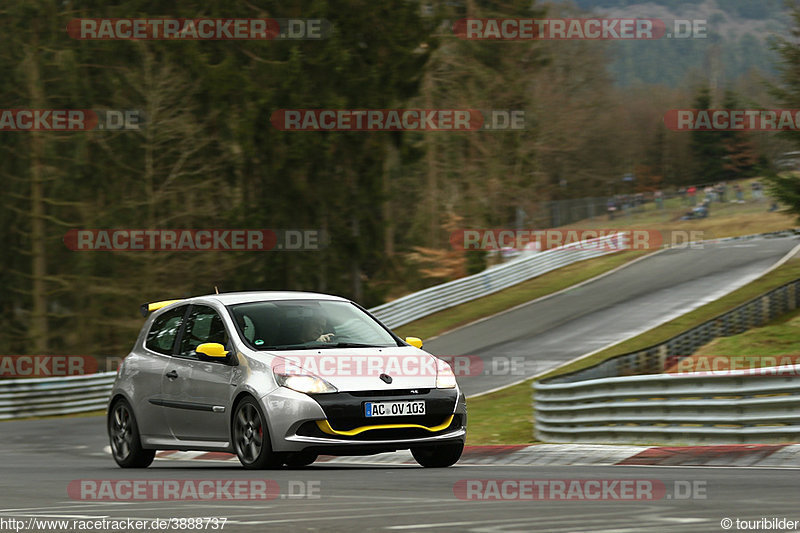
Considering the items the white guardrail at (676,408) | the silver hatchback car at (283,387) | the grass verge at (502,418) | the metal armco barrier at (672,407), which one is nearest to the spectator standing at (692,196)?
the grass verge at (502,418)

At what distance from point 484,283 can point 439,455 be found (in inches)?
1202

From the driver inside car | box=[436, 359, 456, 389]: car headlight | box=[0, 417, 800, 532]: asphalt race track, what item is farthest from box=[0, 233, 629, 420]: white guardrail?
box=[436, 359, 456, 389]: car headlight

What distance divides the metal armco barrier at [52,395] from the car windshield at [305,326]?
20.7m

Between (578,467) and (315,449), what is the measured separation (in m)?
2.25

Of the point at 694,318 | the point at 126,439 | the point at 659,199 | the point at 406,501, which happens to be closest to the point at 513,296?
the point at 694,318

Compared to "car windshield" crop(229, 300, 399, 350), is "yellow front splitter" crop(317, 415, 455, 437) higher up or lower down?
lower down

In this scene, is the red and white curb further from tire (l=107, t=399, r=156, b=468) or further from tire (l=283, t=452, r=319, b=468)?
tire (l=283, t=452, r=319, b=468)

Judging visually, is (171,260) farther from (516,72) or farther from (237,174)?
(516,72)

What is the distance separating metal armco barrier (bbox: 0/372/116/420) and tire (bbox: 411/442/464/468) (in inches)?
838

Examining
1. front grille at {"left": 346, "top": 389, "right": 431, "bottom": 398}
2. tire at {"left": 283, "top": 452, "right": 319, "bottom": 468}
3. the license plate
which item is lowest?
tire at {"left": 283, "top": 452, "right": 319, "bottom": 468}

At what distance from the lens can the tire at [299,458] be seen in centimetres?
986

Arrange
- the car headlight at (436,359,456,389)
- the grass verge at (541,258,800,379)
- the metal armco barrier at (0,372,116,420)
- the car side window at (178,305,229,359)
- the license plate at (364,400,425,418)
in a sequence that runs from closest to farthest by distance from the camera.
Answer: the license plate at (364,400,425,418)
the car headlight at (436,359,456,389)
the car side window at (178,305,229,359)
the grass verge at (541,258,800,379)
the metal armco barrier at (0,372,116,420)

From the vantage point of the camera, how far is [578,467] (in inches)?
410

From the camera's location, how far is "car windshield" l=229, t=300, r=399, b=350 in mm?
10531
